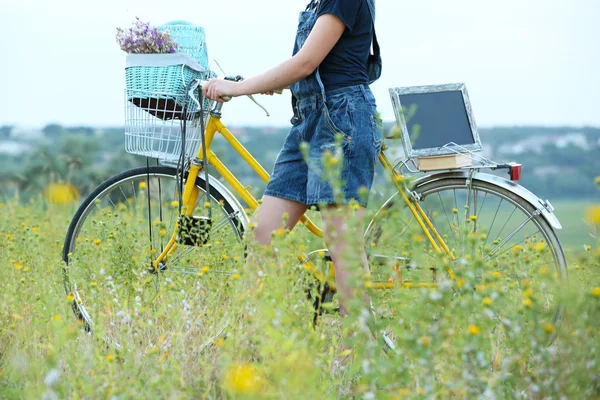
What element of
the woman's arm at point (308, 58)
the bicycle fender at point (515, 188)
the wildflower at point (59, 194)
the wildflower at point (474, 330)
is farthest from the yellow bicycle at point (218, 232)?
the wildflower at point (59, 194)

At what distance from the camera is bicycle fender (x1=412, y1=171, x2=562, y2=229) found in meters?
3.14

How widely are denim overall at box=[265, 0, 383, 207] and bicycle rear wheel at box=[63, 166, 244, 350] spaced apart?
0.42 m

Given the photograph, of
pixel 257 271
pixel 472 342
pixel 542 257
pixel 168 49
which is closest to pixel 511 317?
pixel 472 342

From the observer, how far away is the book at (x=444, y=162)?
10.5 feet

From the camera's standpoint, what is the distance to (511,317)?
223 centimetres

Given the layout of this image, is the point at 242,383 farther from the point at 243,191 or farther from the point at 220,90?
the point at 243,191

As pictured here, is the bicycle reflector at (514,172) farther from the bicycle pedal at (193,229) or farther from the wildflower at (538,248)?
the bicycle pedal at (193,229)

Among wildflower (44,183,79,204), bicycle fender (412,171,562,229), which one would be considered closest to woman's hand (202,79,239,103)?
bicycle fender (412,171,562,229)

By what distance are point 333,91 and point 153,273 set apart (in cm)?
128

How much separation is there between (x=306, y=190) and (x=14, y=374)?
1.39 meters

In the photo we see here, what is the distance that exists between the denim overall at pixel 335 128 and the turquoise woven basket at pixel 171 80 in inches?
19.8

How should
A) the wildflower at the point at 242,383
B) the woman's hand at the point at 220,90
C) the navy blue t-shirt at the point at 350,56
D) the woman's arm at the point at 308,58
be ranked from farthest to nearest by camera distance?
the woman's hand at the point at 220,90 < the navy blue t-shirt at the point at 350,56 < the woman's arm at the point at 308,58 < the wildflower at the point at 242,383

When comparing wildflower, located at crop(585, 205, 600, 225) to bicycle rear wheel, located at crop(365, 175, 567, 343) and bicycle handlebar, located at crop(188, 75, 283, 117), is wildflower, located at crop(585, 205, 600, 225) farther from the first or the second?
bicycle handlebar, located at crop(188, 75, 283, 117)

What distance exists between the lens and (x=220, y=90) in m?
3.01
